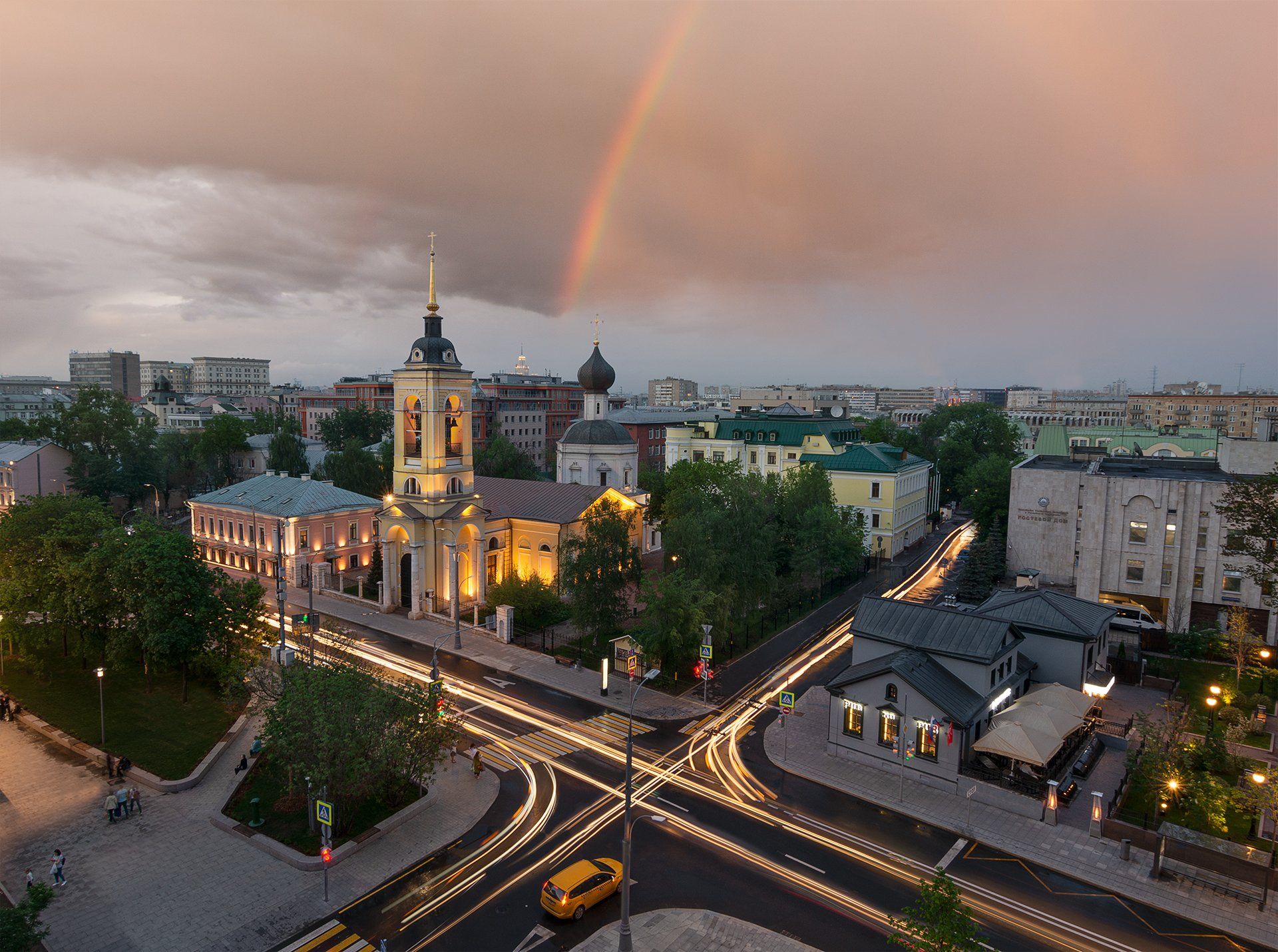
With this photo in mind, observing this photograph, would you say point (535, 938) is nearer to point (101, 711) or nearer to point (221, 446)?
point (101, 711)

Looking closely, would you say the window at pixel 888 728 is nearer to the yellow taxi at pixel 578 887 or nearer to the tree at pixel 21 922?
the yellow taxi at pixel 578 887

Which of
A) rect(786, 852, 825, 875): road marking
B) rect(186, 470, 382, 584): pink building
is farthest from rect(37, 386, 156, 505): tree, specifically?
rect(786, 852, 825, 875): road marking

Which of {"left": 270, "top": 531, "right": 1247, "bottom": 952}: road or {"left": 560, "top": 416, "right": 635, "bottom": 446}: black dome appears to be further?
{"left": 560, "top": 416, "right": 635, "bottom": 446}: black dome

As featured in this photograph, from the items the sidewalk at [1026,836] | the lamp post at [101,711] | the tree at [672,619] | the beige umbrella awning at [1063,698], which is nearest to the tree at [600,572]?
the tree at [672,619]

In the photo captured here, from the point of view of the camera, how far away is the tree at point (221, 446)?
102m

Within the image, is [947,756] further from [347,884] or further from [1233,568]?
[1233,568]

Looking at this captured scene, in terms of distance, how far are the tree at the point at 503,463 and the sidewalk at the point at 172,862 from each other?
65.8m

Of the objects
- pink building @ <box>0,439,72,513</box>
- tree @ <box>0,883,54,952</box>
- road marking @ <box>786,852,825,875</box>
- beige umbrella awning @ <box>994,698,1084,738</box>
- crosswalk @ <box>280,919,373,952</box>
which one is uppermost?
pink building @ <box>0,439,72,513</box>

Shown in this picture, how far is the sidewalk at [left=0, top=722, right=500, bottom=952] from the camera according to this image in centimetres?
2053

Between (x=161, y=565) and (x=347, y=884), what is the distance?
20343 mm

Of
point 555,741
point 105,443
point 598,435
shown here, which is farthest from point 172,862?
point 105,443

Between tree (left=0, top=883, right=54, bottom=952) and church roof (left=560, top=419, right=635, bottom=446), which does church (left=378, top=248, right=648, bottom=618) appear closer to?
church roof (left=560, top=419, right=635, bottom=446)

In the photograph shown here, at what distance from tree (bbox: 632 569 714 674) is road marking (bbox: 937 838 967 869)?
1553 cm

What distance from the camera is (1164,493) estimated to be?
47750mm
